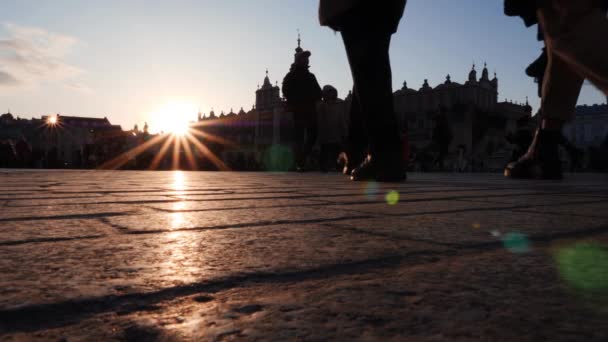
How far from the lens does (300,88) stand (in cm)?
850

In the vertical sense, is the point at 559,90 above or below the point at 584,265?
above

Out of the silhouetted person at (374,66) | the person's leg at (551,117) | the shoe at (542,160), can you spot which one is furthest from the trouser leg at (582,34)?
the shoe at (542,160)

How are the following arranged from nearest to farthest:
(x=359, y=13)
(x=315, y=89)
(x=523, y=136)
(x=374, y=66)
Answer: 1. (x=359, y=13)
2. (x=374, y=66)
3. (x=523, y=136)
4. (x=315, y=89)

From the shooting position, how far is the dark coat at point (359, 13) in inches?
109

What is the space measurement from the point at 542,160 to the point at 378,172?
1.69 metres

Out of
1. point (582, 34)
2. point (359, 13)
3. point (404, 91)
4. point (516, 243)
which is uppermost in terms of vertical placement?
point (404, 91)

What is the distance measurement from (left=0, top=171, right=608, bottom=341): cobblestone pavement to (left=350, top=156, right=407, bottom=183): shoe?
7.20ft

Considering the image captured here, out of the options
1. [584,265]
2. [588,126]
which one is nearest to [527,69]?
[584,265]

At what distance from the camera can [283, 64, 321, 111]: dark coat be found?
8422mm

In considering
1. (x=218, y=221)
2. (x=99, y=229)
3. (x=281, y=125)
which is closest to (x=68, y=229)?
(x=99, y=229)

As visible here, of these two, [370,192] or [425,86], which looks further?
[425,86]

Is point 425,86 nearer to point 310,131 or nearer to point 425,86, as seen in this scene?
point 425,86

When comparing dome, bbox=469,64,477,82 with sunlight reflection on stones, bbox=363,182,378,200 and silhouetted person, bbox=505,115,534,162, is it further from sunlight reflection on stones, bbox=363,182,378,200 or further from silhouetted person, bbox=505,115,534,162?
sunlight reflection on stones, bbox=363,182,378,200

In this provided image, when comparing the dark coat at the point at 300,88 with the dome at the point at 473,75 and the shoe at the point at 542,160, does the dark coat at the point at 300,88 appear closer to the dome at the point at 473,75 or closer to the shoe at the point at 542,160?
the shoe at the point at 542,160
